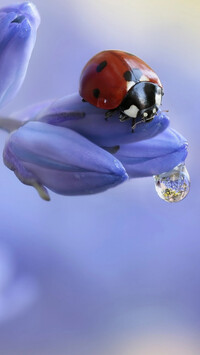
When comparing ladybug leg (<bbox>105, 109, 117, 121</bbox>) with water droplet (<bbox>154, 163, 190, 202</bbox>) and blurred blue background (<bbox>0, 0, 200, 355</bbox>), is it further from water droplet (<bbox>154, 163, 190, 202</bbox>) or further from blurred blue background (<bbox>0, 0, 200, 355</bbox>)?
blurred blue background (<bbox>0, 0, 200, 355</bbox>)

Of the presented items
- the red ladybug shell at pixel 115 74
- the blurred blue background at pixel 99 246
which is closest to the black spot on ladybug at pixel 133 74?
the red ladybug shell at pixel 115 74

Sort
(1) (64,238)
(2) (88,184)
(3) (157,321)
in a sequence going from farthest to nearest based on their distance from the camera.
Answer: (3) (157,321) → (1) (64,238) → (2) (88,184)

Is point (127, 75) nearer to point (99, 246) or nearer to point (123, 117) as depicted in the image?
point (123, 117)

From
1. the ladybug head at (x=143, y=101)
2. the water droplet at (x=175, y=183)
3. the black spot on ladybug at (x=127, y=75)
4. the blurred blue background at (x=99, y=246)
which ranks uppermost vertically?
the black spot on ladybug at (x=127, y=75)

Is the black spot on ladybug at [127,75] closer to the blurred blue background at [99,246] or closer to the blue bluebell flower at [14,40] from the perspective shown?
the blue bluebell flower at [14,40]

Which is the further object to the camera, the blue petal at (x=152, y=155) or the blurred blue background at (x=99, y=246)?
the blurred blue background at (x=99, y=246)

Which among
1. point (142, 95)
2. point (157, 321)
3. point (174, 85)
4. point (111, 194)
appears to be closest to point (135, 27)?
point (174, 85)

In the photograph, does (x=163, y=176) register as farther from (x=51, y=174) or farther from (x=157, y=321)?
(x=157, y=321)

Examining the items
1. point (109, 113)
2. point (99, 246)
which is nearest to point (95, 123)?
point (109, 113)
